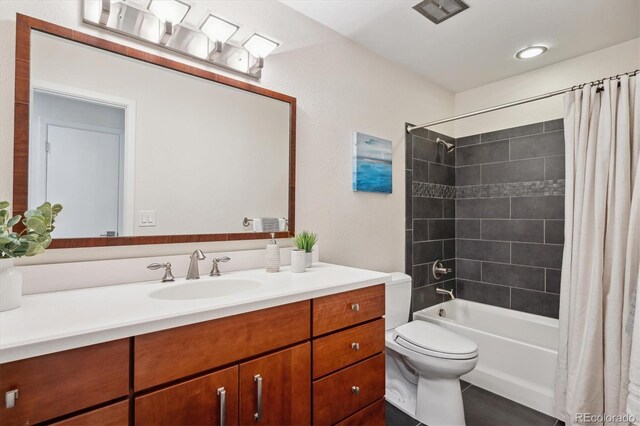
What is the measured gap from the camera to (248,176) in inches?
66.6

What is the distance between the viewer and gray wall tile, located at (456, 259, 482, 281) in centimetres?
296

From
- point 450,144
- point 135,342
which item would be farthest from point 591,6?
point 135,342

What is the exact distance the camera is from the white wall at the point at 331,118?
1.60 metres

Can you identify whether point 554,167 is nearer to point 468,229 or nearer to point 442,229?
point 468,229

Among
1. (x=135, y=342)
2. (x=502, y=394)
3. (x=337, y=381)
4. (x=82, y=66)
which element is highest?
(x=82, y=66)

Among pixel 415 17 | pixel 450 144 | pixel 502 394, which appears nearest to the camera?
pixel 415 17

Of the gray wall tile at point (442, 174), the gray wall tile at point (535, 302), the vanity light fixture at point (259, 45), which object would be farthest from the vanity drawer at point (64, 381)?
the gray wall tile at point (535, 302)

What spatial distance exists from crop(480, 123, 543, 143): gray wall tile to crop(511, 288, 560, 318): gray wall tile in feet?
4.40

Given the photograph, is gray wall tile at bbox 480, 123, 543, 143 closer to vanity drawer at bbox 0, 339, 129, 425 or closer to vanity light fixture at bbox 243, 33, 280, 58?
vanity light fixture at bbox 243, 33, 280, 58

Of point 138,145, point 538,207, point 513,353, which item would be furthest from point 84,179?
point 538,207

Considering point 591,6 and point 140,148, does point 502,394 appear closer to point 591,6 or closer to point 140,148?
point 591,6

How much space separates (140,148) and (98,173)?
195 millimetres

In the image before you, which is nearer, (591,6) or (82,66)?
(82,66)

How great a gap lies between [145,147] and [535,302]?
119 inches
